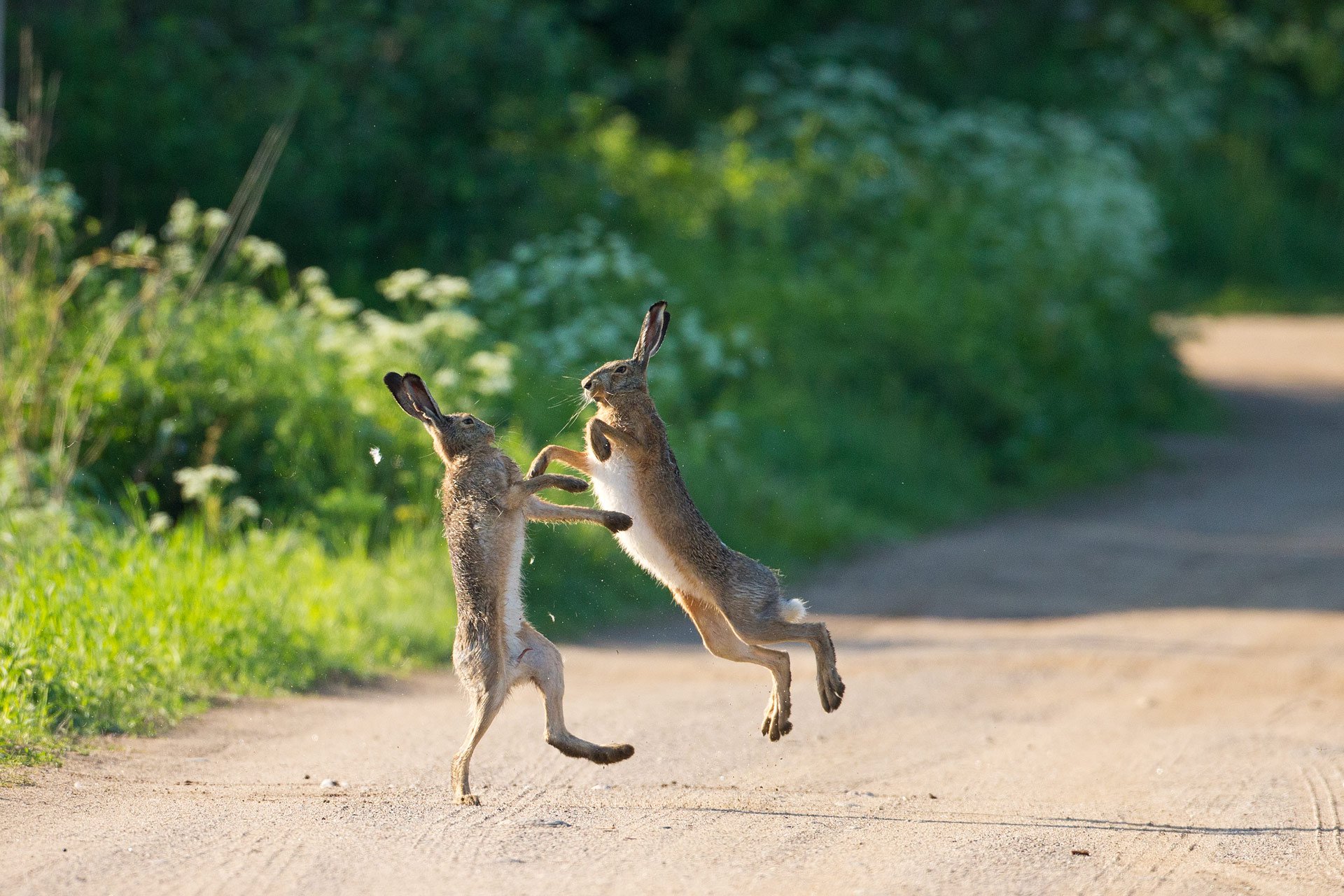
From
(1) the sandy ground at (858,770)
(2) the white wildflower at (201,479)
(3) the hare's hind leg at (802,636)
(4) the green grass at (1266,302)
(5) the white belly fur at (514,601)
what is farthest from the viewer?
(4) the green grass at (1266,302)

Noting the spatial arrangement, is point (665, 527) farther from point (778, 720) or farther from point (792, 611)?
point (778, 720)

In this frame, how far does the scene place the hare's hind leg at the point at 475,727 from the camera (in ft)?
17.9

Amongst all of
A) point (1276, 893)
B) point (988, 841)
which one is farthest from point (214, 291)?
point (1276, 893)

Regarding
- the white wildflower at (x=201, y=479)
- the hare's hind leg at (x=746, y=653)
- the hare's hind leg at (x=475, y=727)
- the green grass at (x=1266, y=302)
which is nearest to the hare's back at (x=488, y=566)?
the hare's hind leg at (x=475, y=727)

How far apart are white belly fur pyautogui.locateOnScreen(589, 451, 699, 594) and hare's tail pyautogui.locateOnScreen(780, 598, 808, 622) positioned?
320 mm

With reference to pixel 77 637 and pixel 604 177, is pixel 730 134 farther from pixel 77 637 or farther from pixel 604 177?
pixel 77 637

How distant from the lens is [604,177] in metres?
16.0

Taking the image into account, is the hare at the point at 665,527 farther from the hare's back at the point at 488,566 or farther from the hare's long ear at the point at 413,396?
the hare's long ear at the point at 413,396

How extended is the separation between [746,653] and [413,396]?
154 centimetres

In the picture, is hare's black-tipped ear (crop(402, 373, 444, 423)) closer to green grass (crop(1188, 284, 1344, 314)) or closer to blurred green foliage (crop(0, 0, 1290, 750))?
blurred green foliage (crop(0, 0, 1290, 750))

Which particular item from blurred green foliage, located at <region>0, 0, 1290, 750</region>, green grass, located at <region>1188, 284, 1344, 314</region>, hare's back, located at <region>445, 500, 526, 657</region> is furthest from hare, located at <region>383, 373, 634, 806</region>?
green grass, located at <region>1188, 284, 1344, 314</region>

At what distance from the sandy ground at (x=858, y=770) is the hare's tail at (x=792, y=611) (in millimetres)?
636

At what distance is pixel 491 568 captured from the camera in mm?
5586

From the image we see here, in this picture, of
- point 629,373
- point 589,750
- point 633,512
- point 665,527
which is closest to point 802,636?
point 665,527
